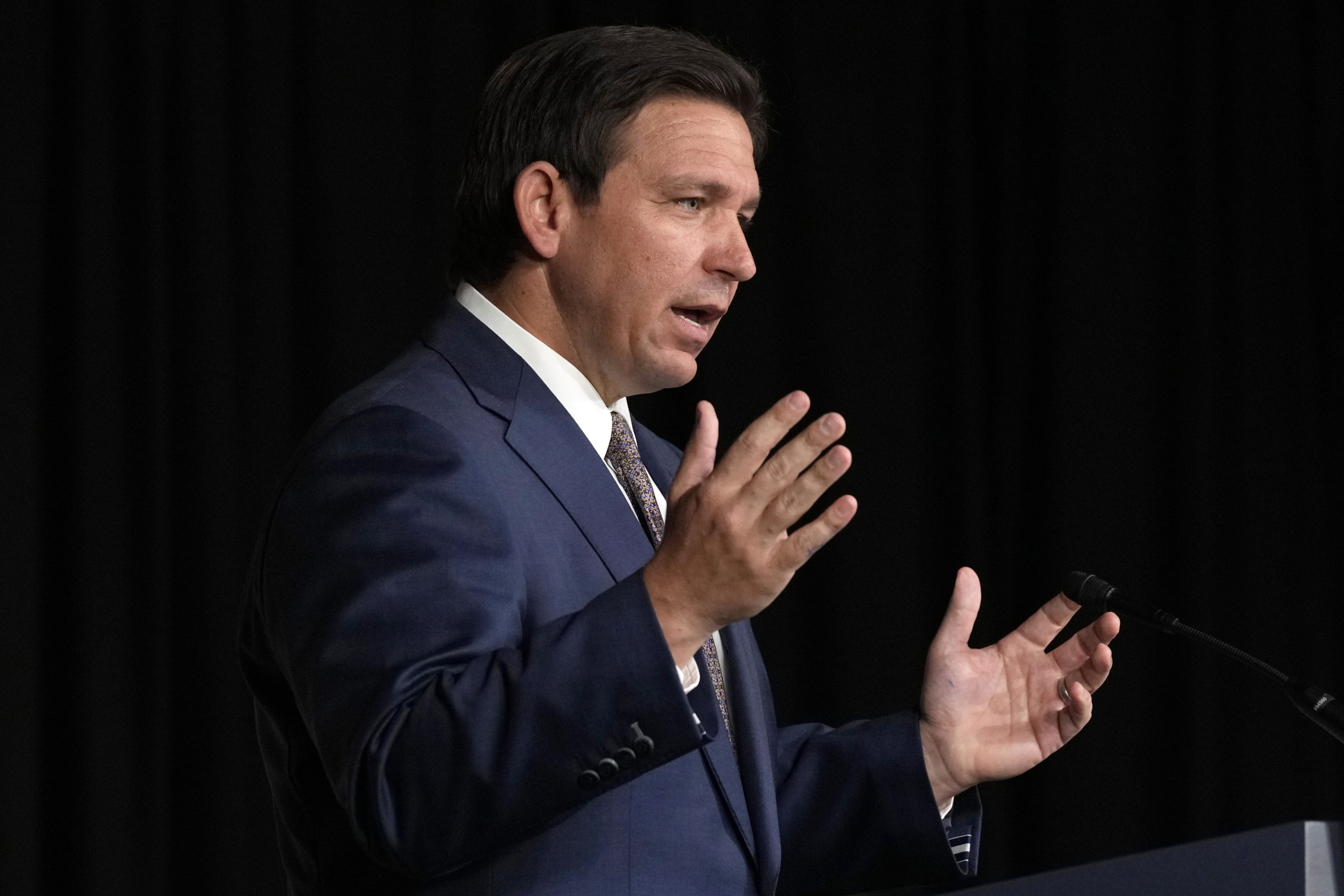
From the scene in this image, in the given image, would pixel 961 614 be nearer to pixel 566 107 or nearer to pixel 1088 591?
pixel 1088 591

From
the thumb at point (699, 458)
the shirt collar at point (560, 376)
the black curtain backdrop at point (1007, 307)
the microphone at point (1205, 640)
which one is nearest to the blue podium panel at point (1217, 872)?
the thumb at point (699, 458)

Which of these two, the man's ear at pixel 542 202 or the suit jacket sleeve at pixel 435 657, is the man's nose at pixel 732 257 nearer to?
the man's ear at pixel 542 202

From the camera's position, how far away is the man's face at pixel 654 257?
1.71 m

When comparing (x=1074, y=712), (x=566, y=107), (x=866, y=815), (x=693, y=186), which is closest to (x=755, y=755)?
(x=866, y=815)

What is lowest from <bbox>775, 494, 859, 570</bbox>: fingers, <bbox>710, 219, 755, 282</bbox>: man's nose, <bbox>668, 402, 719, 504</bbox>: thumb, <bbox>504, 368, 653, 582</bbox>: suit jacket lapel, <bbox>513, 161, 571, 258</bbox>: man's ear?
<bbox>504, 368, 653, 582</bbox>: suit jacket lapel

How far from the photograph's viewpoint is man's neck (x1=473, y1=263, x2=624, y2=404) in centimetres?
173

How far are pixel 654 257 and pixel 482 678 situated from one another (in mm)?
638

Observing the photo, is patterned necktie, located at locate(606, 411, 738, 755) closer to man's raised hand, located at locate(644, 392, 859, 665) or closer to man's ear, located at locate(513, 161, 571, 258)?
man's ear, located at locate(513, 161, 571, 258)

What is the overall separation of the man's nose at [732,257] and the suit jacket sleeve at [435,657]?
44 cm

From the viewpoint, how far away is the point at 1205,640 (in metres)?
1.69

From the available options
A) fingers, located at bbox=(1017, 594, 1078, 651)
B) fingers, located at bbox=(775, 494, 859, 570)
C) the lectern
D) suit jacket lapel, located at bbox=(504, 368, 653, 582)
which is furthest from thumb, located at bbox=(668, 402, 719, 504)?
fingers, located at bbox=(1017, 594, 1078, 651)

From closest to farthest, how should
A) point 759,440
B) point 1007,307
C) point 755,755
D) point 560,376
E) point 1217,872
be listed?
point 1217,872
point 759,440
point 755,755
point 560,376
point 1007,307

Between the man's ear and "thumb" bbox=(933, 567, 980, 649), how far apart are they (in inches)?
24.0

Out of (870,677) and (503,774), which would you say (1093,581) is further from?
(870,677)
